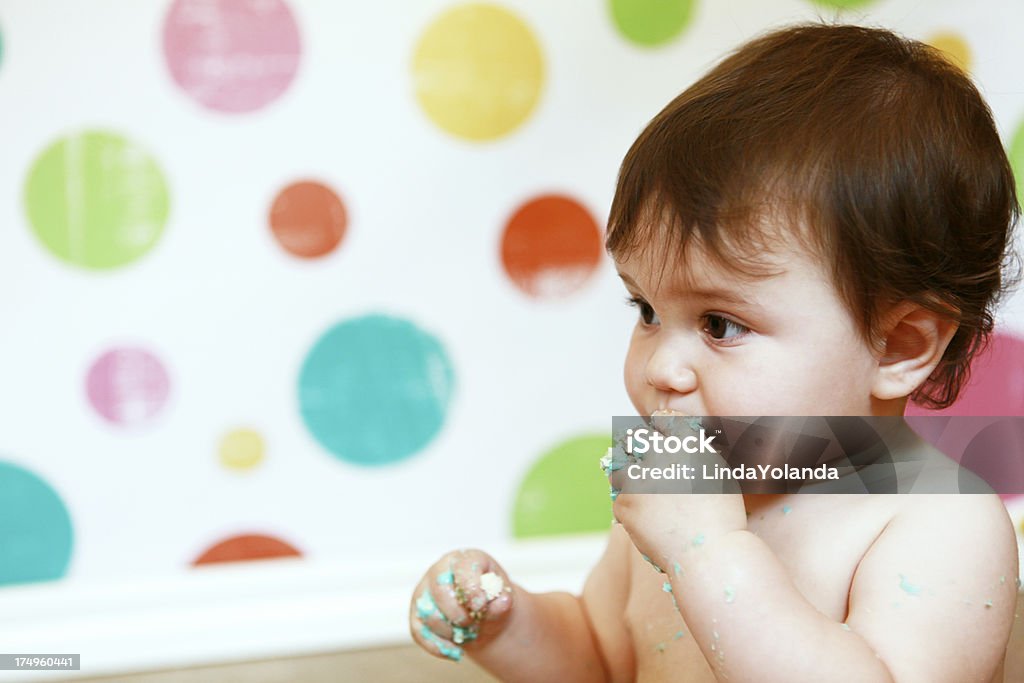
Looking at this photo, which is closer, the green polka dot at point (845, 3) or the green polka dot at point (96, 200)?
the green polka dot at point (96, 200)

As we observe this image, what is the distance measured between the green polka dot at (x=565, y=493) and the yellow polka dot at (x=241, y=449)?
29cm

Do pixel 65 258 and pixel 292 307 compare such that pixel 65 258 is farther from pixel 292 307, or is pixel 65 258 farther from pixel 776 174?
pixel 776 174

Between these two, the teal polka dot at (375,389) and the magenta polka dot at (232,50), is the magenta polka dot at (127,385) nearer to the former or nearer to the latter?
the teal polka dot at (375,389)

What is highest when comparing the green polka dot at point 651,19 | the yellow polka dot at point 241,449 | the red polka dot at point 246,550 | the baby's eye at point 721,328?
the green polka dot at point 651,19

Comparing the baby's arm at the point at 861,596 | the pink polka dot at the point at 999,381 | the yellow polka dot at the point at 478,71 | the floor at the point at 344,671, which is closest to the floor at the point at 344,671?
the floor at the point at 344,671

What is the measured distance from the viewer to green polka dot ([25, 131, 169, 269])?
1.02 meters

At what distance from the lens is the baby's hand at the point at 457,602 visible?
0.71 meters

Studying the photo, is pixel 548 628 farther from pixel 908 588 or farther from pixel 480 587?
pixel 908 588

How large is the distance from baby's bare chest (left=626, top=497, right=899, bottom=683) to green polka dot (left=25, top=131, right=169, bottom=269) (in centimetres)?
61

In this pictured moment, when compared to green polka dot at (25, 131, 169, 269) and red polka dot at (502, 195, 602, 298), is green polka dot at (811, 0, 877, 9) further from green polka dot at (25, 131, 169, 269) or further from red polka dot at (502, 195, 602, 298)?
green polka dot at (25, 131, 169, 269)

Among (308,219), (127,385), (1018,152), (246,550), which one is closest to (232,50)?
(308,219)

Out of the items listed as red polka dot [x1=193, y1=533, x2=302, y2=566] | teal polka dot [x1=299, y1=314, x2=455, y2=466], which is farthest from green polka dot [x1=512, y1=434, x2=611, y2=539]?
red polka dot [x1=193, y1=533, x2=302, y2=566]

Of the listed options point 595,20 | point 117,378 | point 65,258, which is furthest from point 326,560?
point 595,20

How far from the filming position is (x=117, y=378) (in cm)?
106
